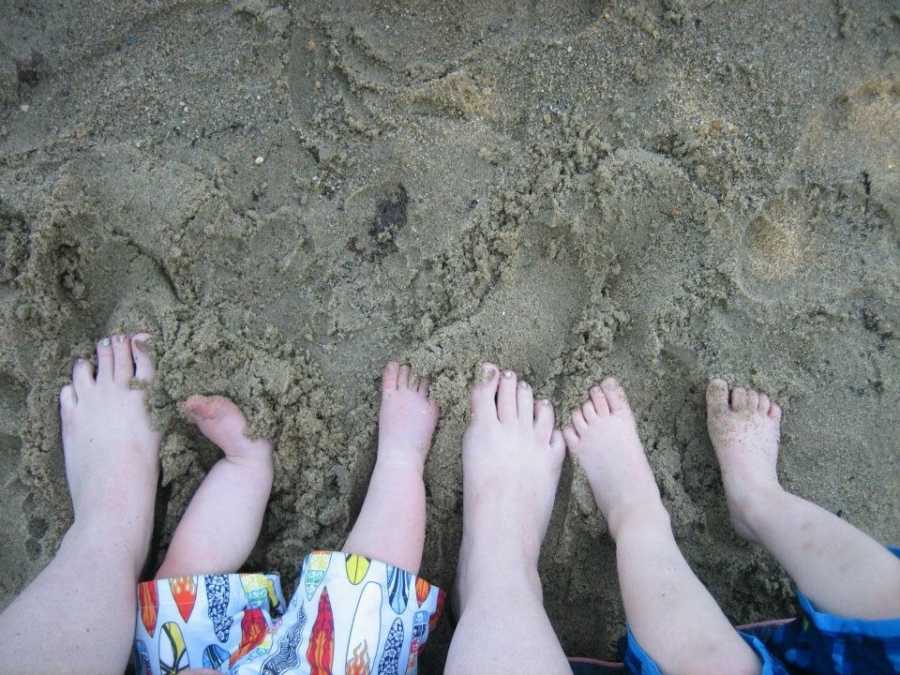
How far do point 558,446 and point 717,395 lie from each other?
1.37 feet

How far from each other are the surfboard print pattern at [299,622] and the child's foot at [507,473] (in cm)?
17

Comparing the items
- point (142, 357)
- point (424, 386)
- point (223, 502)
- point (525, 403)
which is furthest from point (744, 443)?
point (142, 357)

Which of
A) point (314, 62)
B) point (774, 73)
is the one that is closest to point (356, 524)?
point (314, 62)

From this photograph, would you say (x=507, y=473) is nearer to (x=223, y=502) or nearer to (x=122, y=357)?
(x=223, y=502)

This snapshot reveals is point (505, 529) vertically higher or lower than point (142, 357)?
lower

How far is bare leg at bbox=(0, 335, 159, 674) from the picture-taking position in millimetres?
1416

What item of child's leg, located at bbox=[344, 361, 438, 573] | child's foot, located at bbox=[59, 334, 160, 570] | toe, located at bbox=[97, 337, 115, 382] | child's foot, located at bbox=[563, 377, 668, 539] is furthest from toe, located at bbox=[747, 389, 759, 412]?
toe, located at bbox=[97, 337, 115, 382]

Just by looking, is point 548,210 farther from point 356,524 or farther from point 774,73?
point 356,524

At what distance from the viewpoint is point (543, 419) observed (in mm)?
1835

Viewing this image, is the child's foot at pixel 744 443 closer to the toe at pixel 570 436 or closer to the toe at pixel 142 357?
the toe at pixel 570 436

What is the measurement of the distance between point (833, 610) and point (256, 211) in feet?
5.06

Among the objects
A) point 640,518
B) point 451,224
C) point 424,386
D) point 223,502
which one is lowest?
point 640,518

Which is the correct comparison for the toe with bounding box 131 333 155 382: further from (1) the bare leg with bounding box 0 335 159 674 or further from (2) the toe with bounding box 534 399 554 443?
(2) the toe with bounding box 534 399 554 443

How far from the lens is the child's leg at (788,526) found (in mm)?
1373
